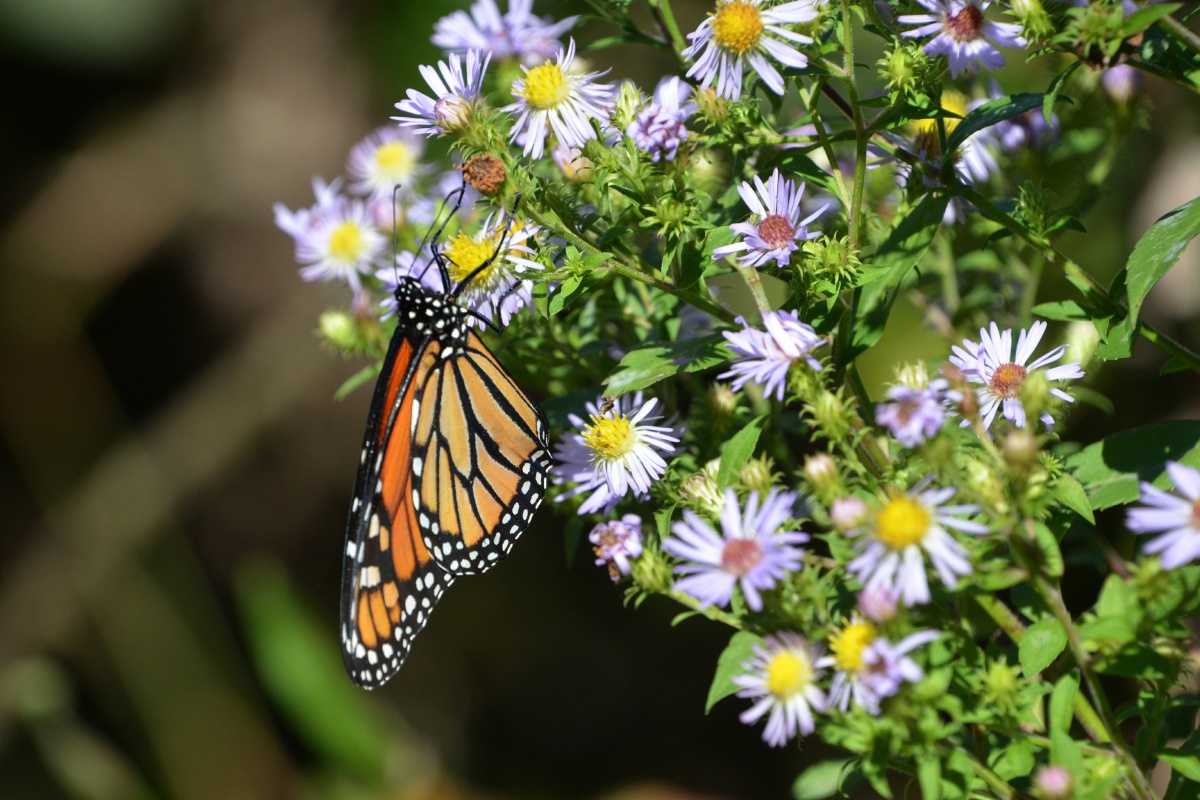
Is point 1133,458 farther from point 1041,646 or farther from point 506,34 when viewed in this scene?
point 506,34

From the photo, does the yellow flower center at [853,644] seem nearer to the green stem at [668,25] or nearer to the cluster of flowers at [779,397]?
the cluster of flowers at [779,397]

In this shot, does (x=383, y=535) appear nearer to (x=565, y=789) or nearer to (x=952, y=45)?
(x=952, y=45)

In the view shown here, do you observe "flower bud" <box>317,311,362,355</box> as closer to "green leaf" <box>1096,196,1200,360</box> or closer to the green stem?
the green stem

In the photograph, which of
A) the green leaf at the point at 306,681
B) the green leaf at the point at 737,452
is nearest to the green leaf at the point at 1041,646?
the green leaf at the point at 737,452

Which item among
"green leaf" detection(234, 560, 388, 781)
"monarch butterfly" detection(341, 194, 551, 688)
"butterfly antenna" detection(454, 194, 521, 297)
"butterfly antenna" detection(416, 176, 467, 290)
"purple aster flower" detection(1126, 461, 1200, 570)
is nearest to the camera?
"purple aster flower" detection(1126, 461, 1200, 570)

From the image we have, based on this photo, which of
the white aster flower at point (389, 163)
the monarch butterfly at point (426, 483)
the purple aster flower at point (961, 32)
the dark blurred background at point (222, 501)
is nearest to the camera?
the purple aster flower at point (961, 32)

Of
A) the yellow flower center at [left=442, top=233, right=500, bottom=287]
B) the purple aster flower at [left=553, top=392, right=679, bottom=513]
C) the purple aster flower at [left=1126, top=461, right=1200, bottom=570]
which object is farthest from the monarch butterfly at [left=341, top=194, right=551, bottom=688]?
the purple aster flower at [left=1126, top=461, right=1200, bottom=570]
